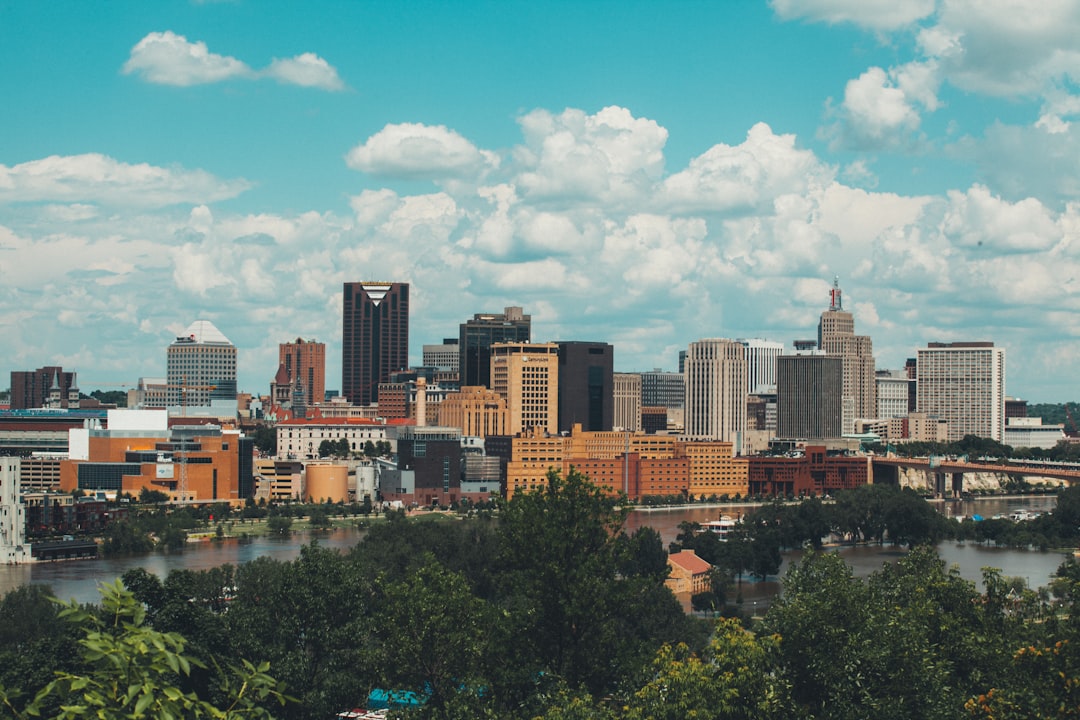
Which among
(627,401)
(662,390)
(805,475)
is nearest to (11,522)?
(805,475)

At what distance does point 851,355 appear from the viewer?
17062 cm

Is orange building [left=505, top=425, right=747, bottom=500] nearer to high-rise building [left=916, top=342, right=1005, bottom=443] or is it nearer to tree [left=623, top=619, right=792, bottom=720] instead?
high-rise building [left=916, top=342, right=1005, bottom=443]

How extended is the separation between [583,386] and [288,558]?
64450 mm

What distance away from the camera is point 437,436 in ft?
347

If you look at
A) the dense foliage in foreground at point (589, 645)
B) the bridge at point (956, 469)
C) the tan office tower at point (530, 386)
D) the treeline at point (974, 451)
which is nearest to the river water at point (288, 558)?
the dense foliage in foreground at point (589, 645)

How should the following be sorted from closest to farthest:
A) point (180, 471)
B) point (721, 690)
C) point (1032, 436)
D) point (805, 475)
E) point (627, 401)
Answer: point (721, 690), point (180, 471), point (805, 475), point (627, 401), point (1032, 436)

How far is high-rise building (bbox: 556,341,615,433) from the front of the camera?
118000 millimetres

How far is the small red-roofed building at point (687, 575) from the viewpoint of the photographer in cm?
5031

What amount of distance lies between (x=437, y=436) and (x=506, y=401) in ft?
39.7

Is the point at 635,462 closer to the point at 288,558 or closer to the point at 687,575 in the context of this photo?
the point at 288,558

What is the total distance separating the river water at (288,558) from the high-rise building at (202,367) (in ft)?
300

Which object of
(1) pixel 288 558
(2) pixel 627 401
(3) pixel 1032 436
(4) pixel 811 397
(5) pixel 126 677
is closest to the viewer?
(5) pixel 126 677

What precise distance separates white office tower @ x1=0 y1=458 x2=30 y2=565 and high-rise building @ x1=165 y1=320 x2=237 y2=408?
98767 millimetres

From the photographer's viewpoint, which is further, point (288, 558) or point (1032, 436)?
point (1032, 436)
